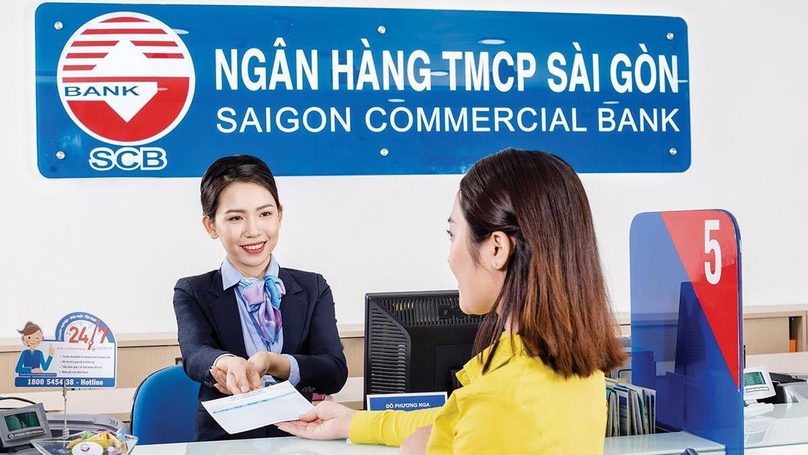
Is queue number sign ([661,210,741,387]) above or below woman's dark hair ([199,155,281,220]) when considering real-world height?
below

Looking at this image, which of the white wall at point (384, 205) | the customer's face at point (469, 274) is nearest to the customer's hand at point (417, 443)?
the customer's face at point (469, 274)

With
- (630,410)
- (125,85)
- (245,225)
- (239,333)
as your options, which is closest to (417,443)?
(630,410)

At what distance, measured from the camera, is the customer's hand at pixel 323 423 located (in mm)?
1829

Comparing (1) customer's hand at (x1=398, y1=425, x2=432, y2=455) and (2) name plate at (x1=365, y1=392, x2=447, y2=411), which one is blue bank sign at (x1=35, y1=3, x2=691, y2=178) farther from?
(1) customer's hand at (x1=398, y1=425, x2=432, y2=455)

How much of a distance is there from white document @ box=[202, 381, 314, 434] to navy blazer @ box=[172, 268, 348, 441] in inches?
12.6

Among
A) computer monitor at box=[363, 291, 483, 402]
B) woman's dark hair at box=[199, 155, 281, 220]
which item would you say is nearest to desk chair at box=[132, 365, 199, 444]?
woman's dark hair at box=[199, 155, 281, 220]

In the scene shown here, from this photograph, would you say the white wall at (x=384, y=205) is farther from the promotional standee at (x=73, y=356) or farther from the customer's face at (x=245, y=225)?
the promotional standee at (x=73, y=356)

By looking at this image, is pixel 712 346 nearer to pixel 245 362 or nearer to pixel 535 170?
pixel 535 170

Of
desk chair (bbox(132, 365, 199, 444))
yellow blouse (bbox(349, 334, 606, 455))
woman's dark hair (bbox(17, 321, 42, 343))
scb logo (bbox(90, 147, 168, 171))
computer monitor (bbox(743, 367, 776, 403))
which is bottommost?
desk chair (bbox(132, 365, 199, 444))

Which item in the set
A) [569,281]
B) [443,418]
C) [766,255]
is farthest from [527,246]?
[766,255]

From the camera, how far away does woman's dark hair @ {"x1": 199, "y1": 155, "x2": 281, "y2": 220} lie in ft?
7.95

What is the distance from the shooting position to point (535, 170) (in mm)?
1211

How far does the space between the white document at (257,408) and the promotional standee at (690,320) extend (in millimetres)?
818

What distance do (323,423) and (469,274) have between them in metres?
0.75
